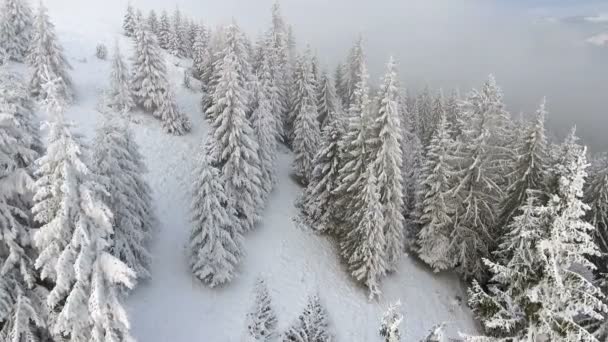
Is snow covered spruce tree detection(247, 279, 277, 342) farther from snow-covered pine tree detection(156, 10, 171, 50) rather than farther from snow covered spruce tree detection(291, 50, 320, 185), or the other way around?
snow-covered pine tree detection(156, 10, 171, 50)

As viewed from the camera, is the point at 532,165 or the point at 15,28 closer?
the point at 532,165

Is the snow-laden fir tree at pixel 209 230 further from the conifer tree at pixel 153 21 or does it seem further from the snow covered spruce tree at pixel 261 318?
the conifer tree at pixel 153 21

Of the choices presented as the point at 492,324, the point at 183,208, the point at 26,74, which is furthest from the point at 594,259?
the point at 26,74

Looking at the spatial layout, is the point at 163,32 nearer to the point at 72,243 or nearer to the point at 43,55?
the point at 43,55

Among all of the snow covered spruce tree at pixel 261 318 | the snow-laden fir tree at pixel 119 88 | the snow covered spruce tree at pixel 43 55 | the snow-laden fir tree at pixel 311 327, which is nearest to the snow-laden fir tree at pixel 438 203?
the snow-laden fir tree at pixel 311 327

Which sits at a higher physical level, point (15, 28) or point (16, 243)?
point (16, 243)


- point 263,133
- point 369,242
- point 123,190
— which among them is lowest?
point 369,242

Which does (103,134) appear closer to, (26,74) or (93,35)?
(26,74)

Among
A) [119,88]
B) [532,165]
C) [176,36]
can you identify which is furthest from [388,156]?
[176,36]
